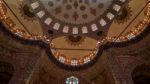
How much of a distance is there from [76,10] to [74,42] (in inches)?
120

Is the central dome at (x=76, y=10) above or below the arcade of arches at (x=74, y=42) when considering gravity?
above

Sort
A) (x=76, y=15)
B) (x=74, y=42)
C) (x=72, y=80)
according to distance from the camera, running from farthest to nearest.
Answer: (x=76, y=15), (x=74, y=42), (x=72, y=80)

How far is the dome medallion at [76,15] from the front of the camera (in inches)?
1015

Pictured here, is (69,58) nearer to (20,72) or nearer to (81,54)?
(81,54)

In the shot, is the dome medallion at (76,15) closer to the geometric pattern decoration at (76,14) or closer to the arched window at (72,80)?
the geometric pattern decoration at (76,14)

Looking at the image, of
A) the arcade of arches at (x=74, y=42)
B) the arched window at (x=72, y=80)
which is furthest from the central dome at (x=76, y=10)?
the arched window at (x=72, y=80)

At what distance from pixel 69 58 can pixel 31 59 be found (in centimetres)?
547

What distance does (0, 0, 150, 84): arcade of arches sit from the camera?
20.9 m

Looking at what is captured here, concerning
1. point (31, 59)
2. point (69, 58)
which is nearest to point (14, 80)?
point (31, 59)

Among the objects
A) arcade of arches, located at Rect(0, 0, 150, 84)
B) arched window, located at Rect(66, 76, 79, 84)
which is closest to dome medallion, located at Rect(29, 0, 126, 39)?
arcade of arches, located at Rect(0, 0, 150, 84)

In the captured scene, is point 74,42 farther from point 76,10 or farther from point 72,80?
point 72,80

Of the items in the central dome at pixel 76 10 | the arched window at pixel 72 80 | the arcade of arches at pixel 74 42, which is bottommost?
the arched window at pixel 72 80

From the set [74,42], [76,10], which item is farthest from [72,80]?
[76,10]

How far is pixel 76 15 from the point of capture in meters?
27.7
